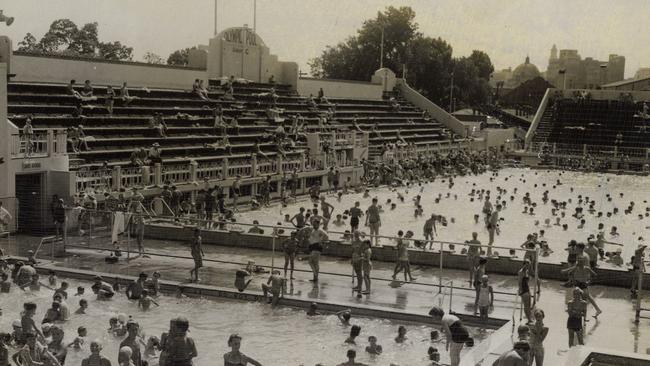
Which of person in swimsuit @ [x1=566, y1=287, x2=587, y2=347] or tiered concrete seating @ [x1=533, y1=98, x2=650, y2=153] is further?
tiered concrete seating @ [x1=533, y1=98, x2=650, y2=153]

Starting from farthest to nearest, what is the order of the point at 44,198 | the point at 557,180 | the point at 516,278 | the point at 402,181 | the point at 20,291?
the point at 557,180 → the point at 402,181 → the point at 44,198 → the point at 516,278 → the point at 20,291

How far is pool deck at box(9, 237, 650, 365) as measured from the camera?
47.8 ft

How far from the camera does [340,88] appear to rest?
56844mm

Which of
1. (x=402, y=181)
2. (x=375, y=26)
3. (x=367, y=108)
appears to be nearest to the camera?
(x=402, y=181)

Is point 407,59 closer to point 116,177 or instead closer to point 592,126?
point 592,126

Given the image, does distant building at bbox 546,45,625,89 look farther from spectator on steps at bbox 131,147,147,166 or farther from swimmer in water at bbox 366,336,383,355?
swimmer in water at bbox 366,336,383,355

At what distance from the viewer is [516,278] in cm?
1973

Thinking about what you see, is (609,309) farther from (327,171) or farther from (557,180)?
(557,180)

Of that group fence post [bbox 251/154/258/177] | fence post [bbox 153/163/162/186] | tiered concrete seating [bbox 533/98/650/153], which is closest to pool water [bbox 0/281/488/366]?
fence post [bbox 153/163/162/186]

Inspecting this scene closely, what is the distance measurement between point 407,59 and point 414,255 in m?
65.9

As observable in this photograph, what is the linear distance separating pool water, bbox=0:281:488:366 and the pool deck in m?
0.59

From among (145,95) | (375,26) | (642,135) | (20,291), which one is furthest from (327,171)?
(375,26)

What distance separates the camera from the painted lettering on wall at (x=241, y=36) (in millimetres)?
46741

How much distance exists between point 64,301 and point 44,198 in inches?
318
